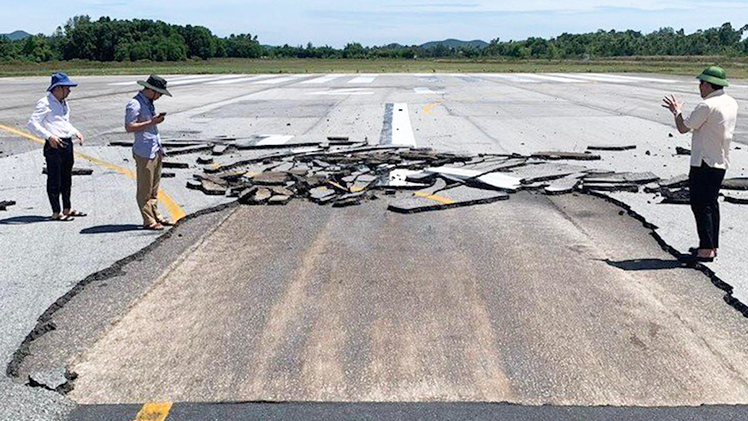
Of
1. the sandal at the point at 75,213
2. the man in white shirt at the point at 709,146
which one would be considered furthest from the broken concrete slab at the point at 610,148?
the sandal at the point at 75,213

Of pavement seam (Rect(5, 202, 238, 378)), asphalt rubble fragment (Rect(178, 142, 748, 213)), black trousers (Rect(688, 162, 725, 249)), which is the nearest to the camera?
pavement seam (Rect(5, 202, 238, 378))


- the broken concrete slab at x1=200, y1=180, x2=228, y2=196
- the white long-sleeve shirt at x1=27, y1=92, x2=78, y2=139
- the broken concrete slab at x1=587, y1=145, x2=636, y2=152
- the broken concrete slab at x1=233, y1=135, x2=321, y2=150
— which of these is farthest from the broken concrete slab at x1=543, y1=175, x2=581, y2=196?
the white long-sleeve shirt at x1=27, y1=92, x2=78, y2=139

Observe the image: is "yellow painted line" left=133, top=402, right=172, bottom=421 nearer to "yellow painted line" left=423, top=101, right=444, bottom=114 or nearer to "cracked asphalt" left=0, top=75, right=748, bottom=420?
"cracked asphalt" left=0, top=75, right=748, bottom=420

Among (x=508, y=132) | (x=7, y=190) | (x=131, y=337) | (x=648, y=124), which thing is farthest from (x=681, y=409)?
(x=648, y=124)

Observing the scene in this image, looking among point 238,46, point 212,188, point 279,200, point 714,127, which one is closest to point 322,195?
point 279,200

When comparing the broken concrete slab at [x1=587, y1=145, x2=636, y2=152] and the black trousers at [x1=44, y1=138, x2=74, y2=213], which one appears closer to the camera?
the black trousers at [x1=44, y1=138, x2=74, y2=213]

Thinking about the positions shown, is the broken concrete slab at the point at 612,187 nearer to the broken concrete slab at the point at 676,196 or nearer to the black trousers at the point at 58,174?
the broken concrete slab at the point at 676,196
